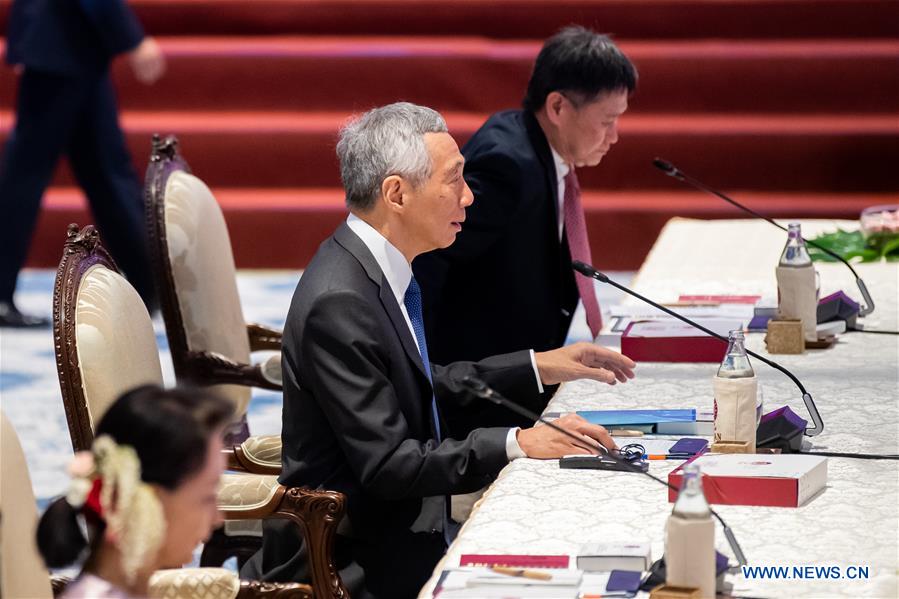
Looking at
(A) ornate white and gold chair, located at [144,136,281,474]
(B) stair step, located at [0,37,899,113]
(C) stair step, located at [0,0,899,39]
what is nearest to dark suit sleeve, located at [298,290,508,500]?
(A) ornate white and gold chair, located at [144,136,281,474]

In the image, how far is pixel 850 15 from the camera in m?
6.76

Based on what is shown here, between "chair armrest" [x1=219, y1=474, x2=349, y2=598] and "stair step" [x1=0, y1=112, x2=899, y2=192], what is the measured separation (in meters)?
4.32

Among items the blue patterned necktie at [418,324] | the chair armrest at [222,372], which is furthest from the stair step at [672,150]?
the blue patterned necktie at [418,324]

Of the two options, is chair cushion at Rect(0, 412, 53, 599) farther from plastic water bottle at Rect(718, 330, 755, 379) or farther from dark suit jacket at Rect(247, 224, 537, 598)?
plastic water bottle at Rect(718, 330, 755, 379)

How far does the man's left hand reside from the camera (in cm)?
265

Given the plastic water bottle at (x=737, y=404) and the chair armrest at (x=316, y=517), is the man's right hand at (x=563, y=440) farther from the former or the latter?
the chair armrest at (x=316, y=517)

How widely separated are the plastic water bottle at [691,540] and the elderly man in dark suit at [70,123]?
4376 millimetres

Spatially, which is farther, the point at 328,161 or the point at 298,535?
the point at 328,161

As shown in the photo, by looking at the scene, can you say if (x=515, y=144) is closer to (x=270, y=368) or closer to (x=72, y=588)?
(x=270, y=368)

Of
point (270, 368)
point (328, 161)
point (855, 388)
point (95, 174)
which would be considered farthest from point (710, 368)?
point (328, 161)

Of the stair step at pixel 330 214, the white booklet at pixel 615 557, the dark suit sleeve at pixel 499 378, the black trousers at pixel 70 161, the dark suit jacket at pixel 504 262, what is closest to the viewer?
the white booklet at pixel 615 557

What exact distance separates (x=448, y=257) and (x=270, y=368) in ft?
1.48

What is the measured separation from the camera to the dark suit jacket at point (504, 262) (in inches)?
127

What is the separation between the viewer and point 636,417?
237cm
